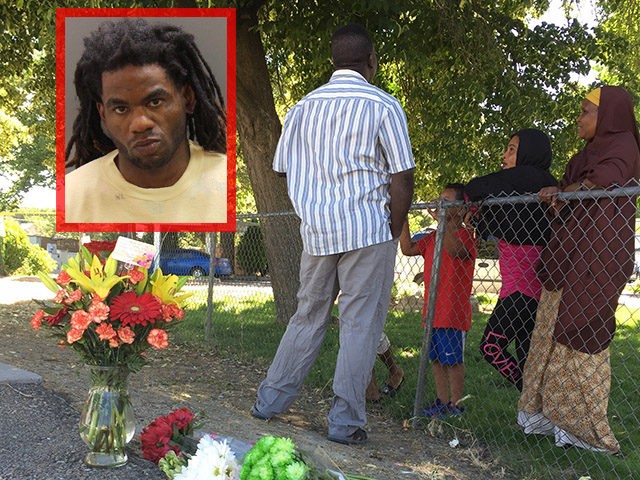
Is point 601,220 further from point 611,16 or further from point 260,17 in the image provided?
point 611,16

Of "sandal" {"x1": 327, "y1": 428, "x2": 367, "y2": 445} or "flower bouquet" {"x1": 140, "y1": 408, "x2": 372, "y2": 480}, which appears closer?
"flower bouquet" {"x1": 140, "y1": 408, "x2": 372, "y2": 480}

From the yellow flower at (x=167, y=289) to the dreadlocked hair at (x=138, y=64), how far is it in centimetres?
123

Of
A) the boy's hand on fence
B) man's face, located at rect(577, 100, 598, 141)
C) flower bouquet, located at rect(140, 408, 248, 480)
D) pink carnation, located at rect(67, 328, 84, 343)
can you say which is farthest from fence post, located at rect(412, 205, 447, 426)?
pink carnation, located at rect(67, 328, 84, 343)

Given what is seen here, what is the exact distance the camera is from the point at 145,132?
4219 millimetres

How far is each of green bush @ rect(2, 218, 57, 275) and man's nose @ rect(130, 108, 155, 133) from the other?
16.0 meters

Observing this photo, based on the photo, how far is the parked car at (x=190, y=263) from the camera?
8.23 metres

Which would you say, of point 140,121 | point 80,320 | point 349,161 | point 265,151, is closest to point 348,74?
point 349,161

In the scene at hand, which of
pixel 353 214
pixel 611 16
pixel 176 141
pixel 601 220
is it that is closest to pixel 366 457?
pixel 353 214

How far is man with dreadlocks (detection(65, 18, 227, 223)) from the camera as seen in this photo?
4133 millimetres

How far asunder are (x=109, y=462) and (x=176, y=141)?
1954 millimetres

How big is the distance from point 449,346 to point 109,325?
7.76 feet

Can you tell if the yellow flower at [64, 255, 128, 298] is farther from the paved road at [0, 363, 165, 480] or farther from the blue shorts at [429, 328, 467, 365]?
the blue shorts at [429, 328, 467, 365]

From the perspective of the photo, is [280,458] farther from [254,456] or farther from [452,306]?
[452,306]

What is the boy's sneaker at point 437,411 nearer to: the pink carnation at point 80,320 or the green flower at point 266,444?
the green flower at point 266,444
